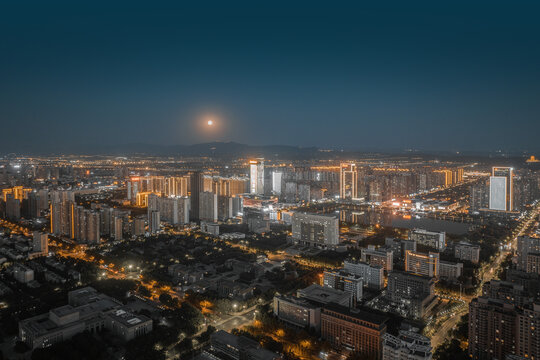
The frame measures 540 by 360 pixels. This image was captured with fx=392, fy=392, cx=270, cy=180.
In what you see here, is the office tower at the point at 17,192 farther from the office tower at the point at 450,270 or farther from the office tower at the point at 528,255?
the office tower at the point at 528,255

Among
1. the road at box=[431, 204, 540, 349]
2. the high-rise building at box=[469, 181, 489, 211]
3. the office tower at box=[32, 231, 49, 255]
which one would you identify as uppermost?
the high-rise building at box=[469, 181, 489, 211]

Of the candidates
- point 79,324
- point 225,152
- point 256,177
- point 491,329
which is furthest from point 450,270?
point 225,152

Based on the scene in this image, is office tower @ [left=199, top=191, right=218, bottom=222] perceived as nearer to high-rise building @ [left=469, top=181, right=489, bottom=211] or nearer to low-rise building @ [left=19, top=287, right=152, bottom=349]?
low-rise building @ [left=19, top=287, right=152, bottom=349]

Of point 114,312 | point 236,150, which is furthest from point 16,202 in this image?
point 236,150

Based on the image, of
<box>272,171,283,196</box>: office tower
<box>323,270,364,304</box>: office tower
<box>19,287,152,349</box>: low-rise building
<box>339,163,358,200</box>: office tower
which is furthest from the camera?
<box>272,171,283,196</box>: office tower

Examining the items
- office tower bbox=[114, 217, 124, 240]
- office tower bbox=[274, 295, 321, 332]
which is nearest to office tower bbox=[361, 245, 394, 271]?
office tower bbox=[274, 295, 321, 332]

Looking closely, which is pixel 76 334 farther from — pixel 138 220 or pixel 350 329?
pixel 138 220

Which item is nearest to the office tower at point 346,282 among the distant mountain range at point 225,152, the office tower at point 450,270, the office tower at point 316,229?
the office tower at point 450,270
